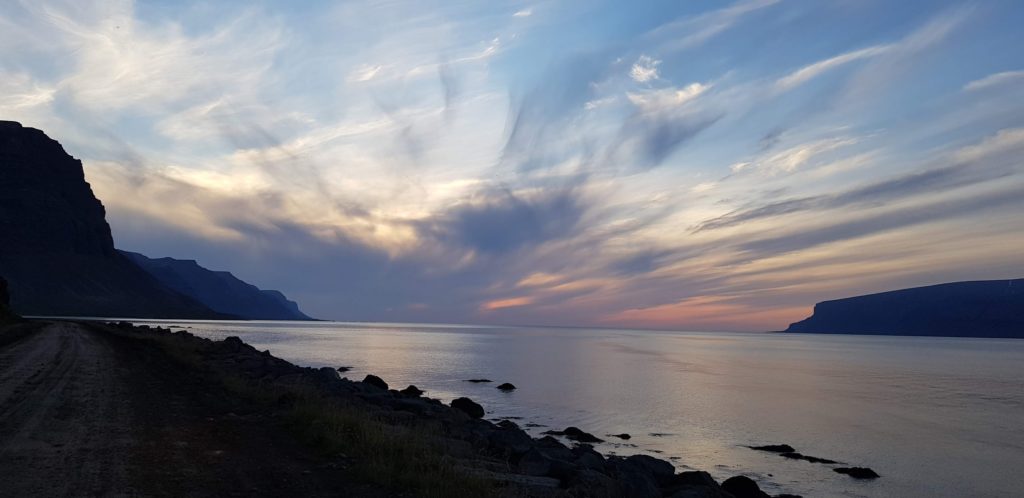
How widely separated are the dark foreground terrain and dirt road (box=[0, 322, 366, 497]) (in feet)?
0.11

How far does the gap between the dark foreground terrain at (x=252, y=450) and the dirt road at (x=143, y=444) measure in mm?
33

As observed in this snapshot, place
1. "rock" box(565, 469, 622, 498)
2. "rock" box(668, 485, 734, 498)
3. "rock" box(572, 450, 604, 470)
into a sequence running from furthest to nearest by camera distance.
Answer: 1. "rock" box(572, 450, 604, 470)
2. "rock" box(668, 485, 734, 498)
3. "rock" box(565, 469, 622, 498)

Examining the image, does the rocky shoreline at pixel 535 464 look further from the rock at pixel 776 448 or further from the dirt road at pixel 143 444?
the rock at pixel 776 448

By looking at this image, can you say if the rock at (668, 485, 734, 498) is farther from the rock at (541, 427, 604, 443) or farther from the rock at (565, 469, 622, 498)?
the rock at (541, 427, 604, 443)

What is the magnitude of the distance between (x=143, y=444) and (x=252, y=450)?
204 cm

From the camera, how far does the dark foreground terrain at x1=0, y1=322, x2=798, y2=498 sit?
9.61m

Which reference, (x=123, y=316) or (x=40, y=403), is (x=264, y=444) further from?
(x=123, y=316)

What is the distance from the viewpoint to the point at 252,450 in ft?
40.0

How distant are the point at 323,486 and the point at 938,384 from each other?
69.9 meters

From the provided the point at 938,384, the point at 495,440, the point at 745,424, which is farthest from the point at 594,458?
the point at 938,384

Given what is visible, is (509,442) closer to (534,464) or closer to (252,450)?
(534,464)

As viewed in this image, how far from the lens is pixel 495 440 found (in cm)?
1933

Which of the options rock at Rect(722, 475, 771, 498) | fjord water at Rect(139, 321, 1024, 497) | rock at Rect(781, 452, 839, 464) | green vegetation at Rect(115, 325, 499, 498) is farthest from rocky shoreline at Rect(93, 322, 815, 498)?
rock at Rect(781, 452, 839, 464)

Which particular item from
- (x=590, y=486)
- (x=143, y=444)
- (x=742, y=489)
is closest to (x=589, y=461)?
(x=590, y=486)
